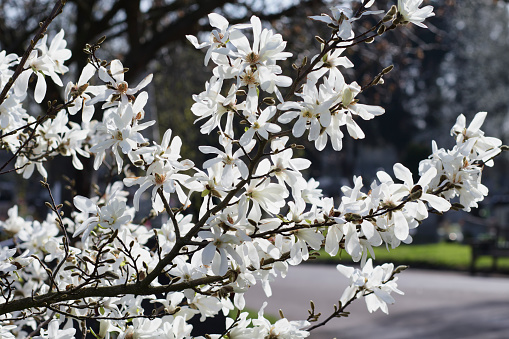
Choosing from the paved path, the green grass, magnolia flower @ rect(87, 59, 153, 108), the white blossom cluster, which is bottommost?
the white blossom cluster

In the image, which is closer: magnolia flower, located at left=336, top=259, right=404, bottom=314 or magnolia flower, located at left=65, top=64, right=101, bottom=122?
magnolia flower, located at left=65, top=64, right=101, bottom=122

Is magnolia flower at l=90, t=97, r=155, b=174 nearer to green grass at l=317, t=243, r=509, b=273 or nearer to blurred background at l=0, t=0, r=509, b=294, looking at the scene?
blurred background at l=0, t=0, r=509, b=294

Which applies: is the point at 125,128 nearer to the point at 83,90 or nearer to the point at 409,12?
the point at 83,90

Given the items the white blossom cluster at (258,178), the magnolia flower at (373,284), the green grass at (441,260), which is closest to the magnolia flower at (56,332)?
the white blossom cluster at (258,178)

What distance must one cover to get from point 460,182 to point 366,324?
271 inches

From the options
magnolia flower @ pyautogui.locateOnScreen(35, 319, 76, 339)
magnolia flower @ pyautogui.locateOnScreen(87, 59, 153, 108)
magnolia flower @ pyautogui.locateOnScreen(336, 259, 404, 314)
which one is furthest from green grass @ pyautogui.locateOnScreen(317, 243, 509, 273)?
magnolia flower @ pyautogui.locateOnScreen(87, 59, 153, 108)

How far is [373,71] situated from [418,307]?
5928mm

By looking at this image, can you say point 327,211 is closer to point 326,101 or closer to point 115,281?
point 326,101

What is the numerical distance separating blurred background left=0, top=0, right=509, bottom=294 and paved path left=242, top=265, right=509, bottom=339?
56.9 inches

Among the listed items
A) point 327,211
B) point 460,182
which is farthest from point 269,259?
point 460,182

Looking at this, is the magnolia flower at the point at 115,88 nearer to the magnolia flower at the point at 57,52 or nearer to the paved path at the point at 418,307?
the magnolia flower at the point at 57,52

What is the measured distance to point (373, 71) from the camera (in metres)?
13.7

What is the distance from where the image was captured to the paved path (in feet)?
24.9

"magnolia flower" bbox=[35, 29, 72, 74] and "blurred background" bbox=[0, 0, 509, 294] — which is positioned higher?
"blurred background" bbox=[0, 0, 509, 294]
